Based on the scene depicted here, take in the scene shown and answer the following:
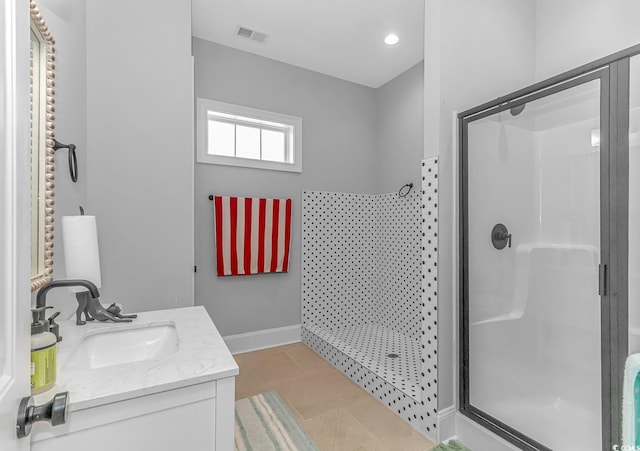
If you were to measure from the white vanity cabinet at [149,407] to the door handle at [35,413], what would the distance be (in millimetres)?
148

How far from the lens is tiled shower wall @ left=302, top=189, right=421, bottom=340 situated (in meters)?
Result: 2.98

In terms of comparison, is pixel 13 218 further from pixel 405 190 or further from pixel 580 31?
pixel 405 190

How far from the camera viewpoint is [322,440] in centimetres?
174

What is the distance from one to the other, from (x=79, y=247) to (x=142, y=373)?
718 mm

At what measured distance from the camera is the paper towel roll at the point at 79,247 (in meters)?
1.30

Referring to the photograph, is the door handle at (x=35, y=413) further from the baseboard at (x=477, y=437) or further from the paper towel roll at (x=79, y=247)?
the baseboard at (x=477, y=437)

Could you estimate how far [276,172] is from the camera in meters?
2.98

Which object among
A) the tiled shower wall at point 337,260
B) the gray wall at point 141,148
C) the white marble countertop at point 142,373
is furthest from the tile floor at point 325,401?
the white marble countertop at point 142,373

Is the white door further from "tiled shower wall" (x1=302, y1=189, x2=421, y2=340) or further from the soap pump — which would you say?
"tiled shower wall" (x1=302, y1=189, x2=421, y2=340)

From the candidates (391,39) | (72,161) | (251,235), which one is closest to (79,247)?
(72,161)

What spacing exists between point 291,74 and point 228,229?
5.11 ft

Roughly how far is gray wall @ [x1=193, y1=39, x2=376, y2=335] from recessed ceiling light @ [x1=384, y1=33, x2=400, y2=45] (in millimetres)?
710

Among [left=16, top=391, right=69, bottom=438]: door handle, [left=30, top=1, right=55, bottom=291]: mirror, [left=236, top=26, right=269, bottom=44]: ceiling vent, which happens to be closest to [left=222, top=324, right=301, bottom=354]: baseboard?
[left=30, top=1, right=55, bottom=291]: mirror

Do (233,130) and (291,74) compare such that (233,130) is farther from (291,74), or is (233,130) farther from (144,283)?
(144,283)
